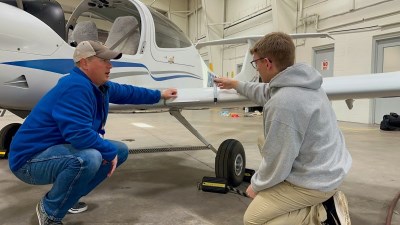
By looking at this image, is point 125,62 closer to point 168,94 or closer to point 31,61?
point 168,94

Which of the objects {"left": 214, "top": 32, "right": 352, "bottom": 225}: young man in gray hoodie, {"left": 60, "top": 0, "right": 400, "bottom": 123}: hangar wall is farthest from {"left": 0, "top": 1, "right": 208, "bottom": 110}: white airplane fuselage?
{"left": 60, "top": 0, "right": 400, "bottom": 123}: hangar wall

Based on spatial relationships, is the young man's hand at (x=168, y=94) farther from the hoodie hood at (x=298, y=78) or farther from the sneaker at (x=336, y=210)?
the sneaker at (x=336, y=210)

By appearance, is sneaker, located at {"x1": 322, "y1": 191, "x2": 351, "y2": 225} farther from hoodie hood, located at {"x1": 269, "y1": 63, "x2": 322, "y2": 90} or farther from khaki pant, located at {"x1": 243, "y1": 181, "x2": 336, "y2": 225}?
hoodie hood, located at {"x1": 269, "y1": 63, "x2": 322, "y2": 90}

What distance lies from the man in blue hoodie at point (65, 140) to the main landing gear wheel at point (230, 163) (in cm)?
129

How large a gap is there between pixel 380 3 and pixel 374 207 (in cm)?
788

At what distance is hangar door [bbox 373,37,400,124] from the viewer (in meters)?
8.51

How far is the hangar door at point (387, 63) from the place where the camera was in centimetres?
851

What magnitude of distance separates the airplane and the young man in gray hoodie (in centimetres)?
104

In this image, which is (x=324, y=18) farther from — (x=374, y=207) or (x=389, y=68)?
(x=374, y=207)

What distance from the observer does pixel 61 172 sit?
5.97 ft

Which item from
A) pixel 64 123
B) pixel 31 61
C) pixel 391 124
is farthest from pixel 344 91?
pixel 391 124

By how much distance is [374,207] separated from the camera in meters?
2.57

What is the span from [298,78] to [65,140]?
4.27ft

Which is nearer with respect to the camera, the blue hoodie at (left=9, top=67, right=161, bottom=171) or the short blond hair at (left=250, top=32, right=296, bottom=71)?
the short blond hair at (left=250, top=32, right=296, bottom=71)
